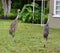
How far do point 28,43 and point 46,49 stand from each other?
4.23 ft

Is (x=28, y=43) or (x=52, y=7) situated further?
(x=52, y=7)

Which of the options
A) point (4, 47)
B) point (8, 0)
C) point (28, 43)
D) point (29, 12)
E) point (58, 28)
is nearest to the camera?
point (4, 47)

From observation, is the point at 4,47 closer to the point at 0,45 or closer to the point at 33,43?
the point at 0,45

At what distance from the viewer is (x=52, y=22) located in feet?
50.0

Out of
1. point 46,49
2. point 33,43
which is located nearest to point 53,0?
point 33,43

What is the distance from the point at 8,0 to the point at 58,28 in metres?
9.69

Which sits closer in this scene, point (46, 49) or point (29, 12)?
point (46, 49)

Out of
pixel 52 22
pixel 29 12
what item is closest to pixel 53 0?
pixel 52 22

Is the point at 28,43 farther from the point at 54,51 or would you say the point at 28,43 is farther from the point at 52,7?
the point at 52,7

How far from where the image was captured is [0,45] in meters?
9.39

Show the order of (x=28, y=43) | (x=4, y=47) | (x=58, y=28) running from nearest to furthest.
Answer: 1. (x=4, y=47)
2. (x=28, y=43)
3. (x=58, y=28)

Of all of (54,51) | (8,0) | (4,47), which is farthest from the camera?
(8,0)

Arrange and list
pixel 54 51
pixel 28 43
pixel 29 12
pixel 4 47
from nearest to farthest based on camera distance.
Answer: pixel 54 51
pixel 4 47
pixel 28 43
pixel 29 12

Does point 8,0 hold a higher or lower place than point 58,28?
higher
